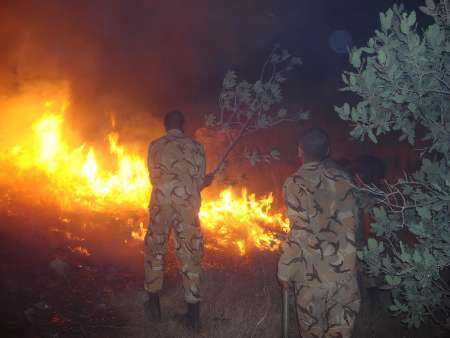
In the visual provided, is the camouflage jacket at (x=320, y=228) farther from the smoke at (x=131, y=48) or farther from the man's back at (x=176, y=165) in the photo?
the smoke at (x=131, y=48)

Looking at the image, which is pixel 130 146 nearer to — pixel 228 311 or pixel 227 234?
pixel 227 234

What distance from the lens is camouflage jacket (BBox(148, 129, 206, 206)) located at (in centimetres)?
498

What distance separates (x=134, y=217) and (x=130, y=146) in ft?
11.3

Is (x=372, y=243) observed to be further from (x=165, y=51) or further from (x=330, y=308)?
(x=165, y=51)

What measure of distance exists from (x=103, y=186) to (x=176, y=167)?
220 inches

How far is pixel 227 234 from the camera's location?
8.41 m

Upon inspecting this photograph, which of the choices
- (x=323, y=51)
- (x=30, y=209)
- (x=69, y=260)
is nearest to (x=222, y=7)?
(x=323, y=51)

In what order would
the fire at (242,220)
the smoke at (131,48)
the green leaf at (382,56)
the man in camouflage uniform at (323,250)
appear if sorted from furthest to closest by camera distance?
the smoke at (131,48) < the fire at (242,220) < the man in camouflage uniform at (323,250) < the green leaf at (382,56)

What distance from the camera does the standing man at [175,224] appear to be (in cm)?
495

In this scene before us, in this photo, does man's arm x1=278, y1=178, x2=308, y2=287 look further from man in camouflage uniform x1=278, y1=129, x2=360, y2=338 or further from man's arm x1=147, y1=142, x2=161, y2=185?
man's arm x1=147, y1=142, x2=161, y2=185

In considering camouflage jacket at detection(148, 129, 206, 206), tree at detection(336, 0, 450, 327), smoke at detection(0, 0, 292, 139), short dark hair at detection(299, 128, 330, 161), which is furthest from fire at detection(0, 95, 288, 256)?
tree at detection(336, 0, 450, 327)

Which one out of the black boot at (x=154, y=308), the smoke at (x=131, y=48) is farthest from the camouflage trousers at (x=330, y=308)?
the smoke at (x=131, y=48)

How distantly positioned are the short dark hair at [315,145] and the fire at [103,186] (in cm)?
434

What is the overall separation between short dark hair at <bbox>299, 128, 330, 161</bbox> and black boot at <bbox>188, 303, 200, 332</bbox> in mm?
2756
